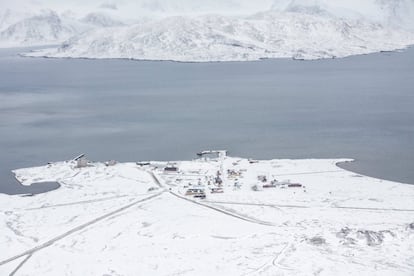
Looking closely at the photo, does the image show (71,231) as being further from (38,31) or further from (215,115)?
(38,31)

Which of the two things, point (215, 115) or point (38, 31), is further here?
point (38, 31)

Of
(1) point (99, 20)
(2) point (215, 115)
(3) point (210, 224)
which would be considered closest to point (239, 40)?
(2) point (215, 115)

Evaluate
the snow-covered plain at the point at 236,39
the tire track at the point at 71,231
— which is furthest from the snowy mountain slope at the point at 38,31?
the tire track at the point at 71,231

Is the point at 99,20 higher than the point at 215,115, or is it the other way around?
the point at 99,20

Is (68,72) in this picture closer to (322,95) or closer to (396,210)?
(322,95)

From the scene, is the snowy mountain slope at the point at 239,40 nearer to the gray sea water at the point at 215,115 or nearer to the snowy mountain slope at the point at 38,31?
the gray sea water at the point at 215,115

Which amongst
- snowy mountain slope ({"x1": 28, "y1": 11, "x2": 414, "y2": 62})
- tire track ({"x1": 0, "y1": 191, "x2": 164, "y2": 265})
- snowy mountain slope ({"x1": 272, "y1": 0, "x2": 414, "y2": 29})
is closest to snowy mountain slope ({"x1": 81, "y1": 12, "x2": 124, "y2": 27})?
snowy mountain slope ({"x1": 272, "y1": 0, "x2": 414, "y2": 29})

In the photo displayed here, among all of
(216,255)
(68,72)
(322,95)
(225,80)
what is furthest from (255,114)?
(68,72)
